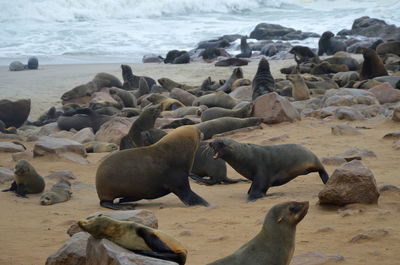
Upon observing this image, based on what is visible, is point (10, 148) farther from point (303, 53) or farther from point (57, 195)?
point (303, 53)

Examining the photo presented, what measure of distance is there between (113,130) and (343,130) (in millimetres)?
3386

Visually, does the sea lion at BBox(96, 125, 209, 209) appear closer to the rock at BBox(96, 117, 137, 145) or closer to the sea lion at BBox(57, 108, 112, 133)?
the rock at BBox(96, 117, 137, 145)

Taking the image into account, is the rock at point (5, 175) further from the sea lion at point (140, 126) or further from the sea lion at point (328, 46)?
the sea lion at point (328, 46)

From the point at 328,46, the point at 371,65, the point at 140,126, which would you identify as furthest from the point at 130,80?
the point at 328,46

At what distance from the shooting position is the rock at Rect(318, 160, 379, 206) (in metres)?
4.81

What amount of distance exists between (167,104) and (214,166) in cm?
574

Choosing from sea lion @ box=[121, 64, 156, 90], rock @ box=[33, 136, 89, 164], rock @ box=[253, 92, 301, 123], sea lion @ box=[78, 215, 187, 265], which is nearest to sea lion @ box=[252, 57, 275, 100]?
rock @ box=[253, 92, 301, 123]

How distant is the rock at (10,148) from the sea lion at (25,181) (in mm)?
2768

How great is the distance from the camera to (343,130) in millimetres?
8266

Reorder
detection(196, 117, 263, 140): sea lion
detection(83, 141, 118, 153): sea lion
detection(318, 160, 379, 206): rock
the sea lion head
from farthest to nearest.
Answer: detection(83, 141, 118, 153): sea lion, detection(196, 117, 263, 140): sea lion, detection(318, 160, 379, 206): rock, the sea lion head

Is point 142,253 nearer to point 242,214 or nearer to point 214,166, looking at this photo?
point 242,214

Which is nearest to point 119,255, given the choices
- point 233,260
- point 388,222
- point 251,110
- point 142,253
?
point 142,253

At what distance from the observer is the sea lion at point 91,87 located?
14.2m

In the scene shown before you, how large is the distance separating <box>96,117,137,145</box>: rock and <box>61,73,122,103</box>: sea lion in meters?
4.11
